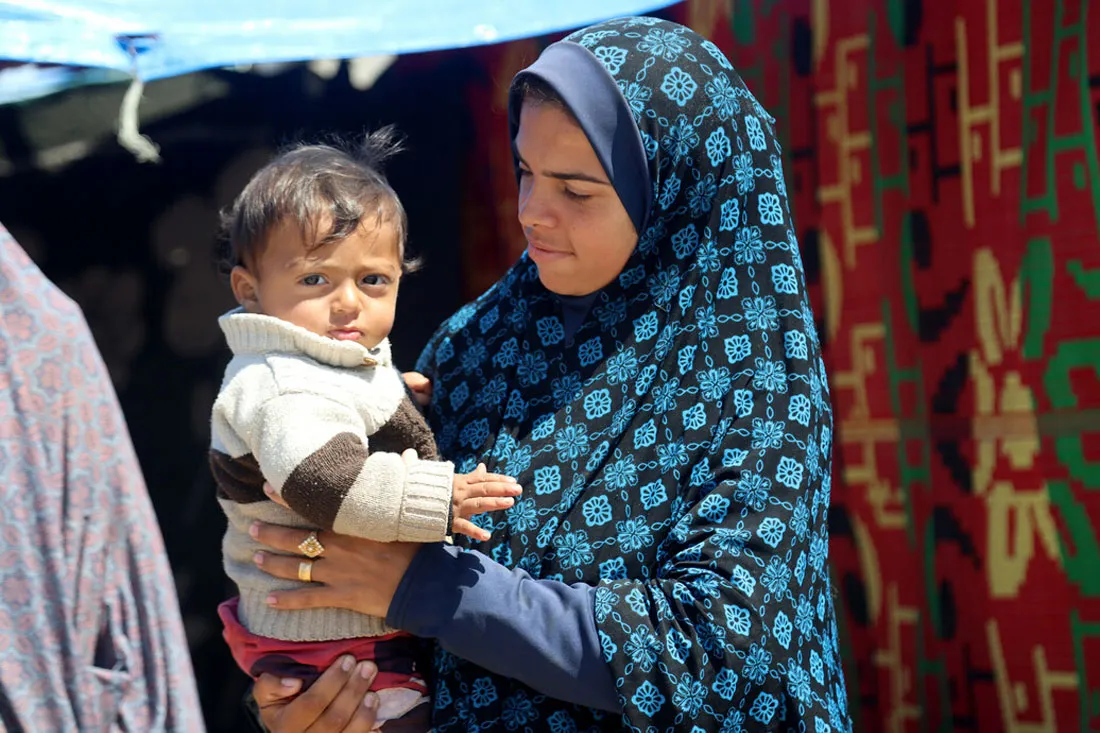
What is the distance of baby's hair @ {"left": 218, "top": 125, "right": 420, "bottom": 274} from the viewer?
1.57 metres

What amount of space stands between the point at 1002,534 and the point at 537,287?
1.19 metres

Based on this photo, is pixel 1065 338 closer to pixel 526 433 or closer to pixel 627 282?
pixel 627 282

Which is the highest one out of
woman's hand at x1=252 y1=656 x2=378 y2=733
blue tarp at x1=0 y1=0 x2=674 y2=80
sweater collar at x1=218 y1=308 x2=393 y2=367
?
blue tarp at x1=0 y1=0 x2=674 y2=80

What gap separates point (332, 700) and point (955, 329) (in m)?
1.56

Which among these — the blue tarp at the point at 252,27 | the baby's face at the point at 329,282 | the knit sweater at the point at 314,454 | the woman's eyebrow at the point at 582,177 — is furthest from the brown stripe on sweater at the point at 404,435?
the blue tarp at the point at 252,27

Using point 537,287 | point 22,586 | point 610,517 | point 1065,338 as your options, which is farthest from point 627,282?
point 1065,338

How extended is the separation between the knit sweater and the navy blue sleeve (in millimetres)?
89

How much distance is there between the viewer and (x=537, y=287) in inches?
71.2

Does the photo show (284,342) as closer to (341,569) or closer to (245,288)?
(245,288)

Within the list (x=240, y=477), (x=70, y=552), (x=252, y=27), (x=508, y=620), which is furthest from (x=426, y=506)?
(x=252, y=27)

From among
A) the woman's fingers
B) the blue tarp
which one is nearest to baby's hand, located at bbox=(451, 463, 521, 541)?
the woman's fingers

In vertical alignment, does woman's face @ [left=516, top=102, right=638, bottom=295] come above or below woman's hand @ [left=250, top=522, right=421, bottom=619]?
above

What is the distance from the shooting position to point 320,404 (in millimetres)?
1462

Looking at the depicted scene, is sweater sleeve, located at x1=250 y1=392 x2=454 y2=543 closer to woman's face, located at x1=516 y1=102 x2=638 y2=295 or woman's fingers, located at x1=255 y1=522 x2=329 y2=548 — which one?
woman's fingers, located at x1=255 y1=522 x2=329 y2=548
